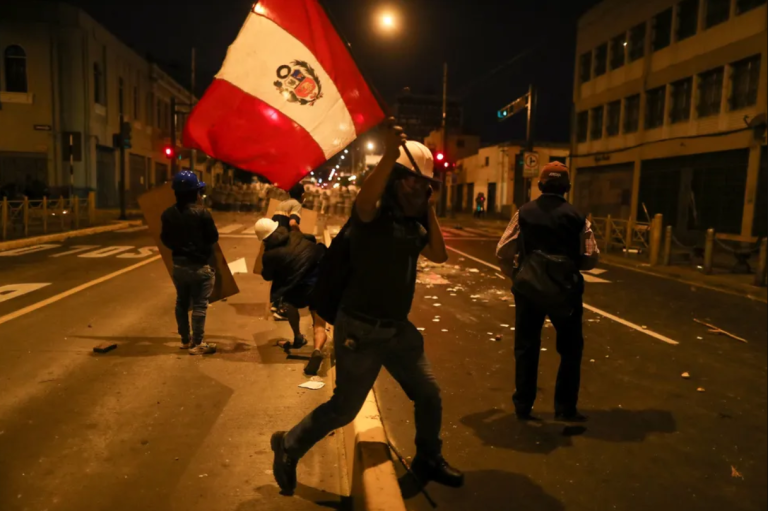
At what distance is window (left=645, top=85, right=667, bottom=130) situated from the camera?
2525cm

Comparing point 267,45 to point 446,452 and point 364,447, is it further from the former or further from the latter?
point 446,452

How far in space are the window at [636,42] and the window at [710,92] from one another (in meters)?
4.85

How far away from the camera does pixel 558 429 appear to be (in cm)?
461

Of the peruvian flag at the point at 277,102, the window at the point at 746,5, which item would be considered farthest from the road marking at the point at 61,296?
the window at the point at 746,5

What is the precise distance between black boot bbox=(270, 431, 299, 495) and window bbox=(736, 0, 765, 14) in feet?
72.0

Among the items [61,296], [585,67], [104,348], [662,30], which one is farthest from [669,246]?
[585,67]

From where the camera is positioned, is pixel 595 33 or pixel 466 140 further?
pixel 466 140

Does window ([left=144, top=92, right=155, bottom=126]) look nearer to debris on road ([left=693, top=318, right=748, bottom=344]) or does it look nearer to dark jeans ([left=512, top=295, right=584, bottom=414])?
debris on road ([left=693, top=318, right=748, bottom=344])

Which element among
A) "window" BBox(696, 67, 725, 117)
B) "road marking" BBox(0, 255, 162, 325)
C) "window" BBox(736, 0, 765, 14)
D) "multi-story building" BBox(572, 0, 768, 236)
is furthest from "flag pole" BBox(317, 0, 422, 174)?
"window" BBox(696, 67, 725, 117)

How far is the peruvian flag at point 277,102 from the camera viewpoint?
12.9 ft

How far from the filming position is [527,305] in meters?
4.43

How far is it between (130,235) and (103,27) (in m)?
18.1

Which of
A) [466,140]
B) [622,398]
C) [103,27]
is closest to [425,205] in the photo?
[622,398]

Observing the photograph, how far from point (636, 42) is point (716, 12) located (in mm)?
5832
